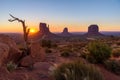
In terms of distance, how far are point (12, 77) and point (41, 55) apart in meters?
8.23

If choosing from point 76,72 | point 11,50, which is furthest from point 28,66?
point 76,72

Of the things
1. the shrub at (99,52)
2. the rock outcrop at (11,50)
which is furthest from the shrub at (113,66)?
the rock outcrop at (11,50)

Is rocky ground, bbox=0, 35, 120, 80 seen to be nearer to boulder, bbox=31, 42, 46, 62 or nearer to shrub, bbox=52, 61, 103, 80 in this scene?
boulder, bbox=31, 42, 46, 62

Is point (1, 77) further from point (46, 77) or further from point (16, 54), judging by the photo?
point (16, 54)

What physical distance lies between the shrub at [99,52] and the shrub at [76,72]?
8072mm

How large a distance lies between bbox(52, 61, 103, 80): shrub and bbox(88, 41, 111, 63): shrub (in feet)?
26.5

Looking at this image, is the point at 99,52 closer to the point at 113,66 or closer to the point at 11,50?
the point at 113,66

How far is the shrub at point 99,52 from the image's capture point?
18244 millimetres

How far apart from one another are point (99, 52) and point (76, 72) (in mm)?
9330

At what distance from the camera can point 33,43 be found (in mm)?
18312

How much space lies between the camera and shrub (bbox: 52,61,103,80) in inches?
361

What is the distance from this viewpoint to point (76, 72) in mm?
9547

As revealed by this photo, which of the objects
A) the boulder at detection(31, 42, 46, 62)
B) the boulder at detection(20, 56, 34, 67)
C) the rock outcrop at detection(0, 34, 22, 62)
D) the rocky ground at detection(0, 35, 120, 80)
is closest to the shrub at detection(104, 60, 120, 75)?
the rocky ground at detection(0, 35, 120, 80)

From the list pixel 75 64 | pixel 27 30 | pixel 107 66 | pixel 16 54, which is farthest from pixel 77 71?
pixel 27 30
